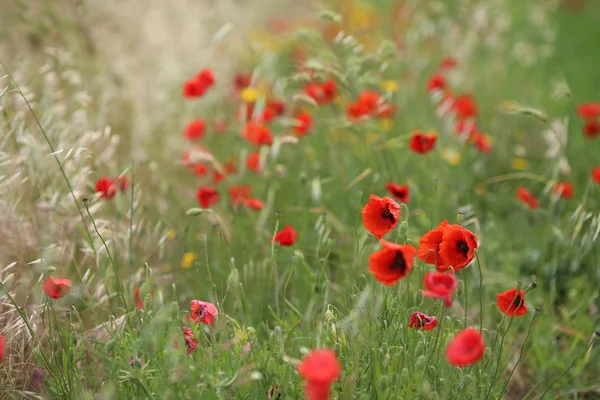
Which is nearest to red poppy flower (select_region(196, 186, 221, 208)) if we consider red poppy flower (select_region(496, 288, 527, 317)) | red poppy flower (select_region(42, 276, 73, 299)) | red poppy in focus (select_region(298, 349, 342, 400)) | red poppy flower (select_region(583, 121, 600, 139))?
red poppy flower (select_region(42, 276, 73, 299))

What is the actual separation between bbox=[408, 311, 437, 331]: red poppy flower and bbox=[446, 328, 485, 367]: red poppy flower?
1.00 feet

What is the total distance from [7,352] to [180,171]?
171 centimetres

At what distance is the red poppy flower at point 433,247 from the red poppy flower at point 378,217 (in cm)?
8

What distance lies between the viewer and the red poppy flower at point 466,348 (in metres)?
1.16

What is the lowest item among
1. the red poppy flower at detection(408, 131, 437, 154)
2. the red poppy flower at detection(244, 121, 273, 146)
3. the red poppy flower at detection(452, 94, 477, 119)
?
the red poppy flower at detection(452, 94, 477, 119)

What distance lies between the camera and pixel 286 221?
2.57 metres

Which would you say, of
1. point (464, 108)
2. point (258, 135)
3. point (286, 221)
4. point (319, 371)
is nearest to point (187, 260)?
point (286, 221)

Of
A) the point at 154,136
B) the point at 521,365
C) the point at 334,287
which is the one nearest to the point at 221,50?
the point at 154,136

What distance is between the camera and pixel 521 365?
212cm

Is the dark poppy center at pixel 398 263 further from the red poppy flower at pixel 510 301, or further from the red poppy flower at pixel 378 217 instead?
the red poppy flower at pixel 510 301

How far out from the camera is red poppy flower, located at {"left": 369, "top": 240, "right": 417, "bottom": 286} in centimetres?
129

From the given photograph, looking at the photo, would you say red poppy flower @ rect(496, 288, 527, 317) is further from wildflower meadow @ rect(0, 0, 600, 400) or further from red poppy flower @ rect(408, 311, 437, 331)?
red poppy flower @ rect(408, 311, 437, 331)

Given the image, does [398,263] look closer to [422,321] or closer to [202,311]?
[422,321]

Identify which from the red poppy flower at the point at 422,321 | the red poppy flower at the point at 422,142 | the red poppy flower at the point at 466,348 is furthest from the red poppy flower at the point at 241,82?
the red poppy flower at the point at 466,348
